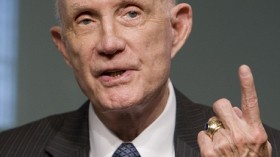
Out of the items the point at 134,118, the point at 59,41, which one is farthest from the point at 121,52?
the point at 59,41

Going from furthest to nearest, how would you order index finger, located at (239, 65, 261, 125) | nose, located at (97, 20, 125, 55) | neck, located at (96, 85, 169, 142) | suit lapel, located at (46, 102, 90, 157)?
1. suit lapel, located at (46, 102, 90, 157)
2. neck, located at (96, 85, 169, 142)
3. nose, located at (97, 20, 125, 55)
4. index finger, located at (239, 65, 261, 125)

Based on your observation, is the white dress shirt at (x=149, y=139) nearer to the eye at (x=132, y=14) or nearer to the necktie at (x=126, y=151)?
the necktie at (x=126, y=151)

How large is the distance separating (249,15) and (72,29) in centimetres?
86

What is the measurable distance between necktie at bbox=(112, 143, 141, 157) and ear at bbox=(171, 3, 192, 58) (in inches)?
10.2

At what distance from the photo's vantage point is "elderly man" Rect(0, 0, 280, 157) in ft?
6.20

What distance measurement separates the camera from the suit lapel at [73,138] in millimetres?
2109

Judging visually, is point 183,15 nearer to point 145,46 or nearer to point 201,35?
point 145,46

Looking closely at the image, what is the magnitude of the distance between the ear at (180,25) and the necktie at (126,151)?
259mm

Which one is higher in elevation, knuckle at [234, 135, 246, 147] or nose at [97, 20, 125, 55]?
nose at [97, 20, 125, 55]

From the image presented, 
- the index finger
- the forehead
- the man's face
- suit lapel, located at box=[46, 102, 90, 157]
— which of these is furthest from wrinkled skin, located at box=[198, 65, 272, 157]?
suit lapel, located at box=[46, 102, 90, 157]

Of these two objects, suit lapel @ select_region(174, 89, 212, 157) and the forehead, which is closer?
the forehead

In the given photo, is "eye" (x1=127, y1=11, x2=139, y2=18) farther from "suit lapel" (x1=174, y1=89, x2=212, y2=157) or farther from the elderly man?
"suit lapel" (x1=174, y1=89, x2=212, y2=157)

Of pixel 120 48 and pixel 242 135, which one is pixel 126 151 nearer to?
pixel 120 48

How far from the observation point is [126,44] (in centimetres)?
189
